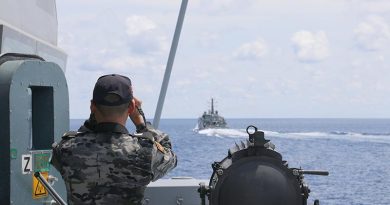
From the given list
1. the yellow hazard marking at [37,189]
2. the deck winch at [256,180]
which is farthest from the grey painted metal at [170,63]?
the deck winch at [256,180]

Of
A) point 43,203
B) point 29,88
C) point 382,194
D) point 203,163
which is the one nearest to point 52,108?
point 29,88

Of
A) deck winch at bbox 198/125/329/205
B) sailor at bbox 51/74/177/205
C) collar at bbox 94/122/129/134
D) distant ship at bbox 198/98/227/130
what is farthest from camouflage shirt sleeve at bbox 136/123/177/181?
distant ship at bbox 198/98/227/130

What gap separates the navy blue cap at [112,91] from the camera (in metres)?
3.51

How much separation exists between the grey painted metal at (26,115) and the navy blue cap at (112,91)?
1.79 metres

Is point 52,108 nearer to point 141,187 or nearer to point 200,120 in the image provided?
point 141,187

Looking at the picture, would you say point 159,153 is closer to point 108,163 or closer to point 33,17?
point 108,163

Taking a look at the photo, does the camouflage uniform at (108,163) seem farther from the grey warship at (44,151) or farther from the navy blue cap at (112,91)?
the grey warship at (44,151)

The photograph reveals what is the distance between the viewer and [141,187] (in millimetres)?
3709

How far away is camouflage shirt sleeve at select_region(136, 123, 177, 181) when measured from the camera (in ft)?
12.1

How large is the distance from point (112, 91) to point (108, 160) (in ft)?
1.16

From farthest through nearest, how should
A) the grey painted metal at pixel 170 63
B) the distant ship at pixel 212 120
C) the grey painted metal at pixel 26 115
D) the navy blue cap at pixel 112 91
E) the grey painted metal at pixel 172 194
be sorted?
the distant ship at pixel 212 120, the grey painted metal at pixel 170 63, the grey painted metal at pixel 172 194, the grey painted metal at pixel 26 115, the navy blue cap at pixel 112 91

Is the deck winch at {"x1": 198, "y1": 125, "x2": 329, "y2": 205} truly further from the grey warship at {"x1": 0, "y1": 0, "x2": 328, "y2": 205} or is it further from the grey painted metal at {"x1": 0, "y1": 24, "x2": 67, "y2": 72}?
the grey painted metal at {"x1": 0, "y1": 24, "x2": 67, "y2": 72}

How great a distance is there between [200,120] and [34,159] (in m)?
118

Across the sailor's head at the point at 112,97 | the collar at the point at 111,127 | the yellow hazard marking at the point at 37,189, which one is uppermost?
the sailor's head at the point at 112,97
